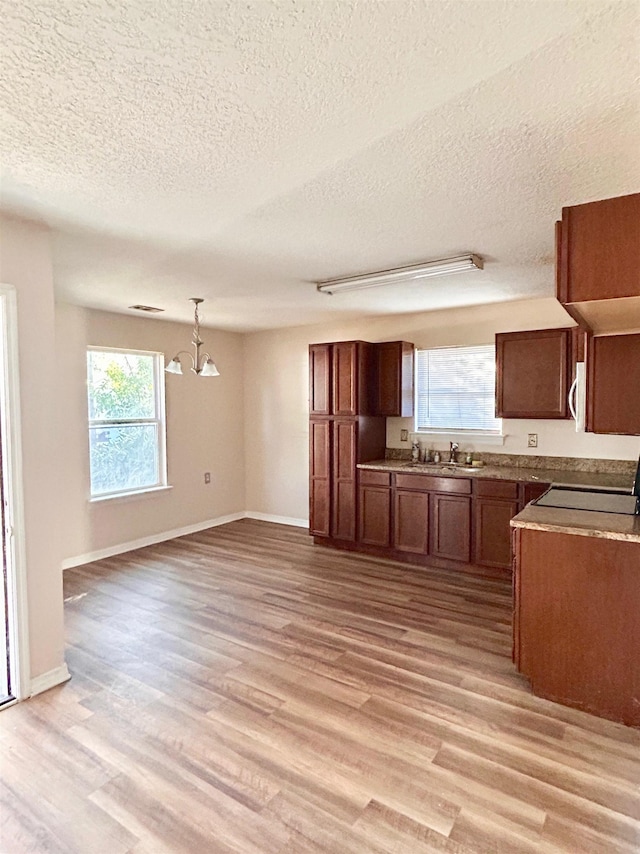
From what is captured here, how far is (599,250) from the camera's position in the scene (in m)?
1.91

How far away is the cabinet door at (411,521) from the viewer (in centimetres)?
458

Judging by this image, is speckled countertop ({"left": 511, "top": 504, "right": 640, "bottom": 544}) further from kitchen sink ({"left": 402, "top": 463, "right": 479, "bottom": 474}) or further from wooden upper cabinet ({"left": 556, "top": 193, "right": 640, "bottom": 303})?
kitchen sink ({"left": 402, "top": 463, "right": 479, "bottom": 474})

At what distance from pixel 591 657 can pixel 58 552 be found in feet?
9.44

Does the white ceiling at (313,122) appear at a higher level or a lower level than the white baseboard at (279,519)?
higher

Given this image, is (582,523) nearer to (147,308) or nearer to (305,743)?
(305,743)

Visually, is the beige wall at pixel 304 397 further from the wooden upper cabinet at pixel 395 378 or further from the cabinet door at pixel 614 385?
the cabinet door at pixel 614 385

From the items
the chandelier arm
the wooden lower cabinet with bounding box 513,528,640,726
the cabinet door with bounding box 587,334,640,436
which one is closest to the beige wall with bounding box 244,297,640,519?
the chandelier arm

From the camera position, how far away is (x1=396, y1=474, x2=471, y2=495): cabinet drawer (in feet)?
14.2

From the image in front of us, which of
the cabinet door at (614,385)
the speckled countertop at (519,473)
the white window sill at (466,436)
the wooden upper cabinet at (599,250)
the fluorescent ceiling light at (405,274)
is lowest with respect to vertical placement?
the speckled countertop at (519,473)

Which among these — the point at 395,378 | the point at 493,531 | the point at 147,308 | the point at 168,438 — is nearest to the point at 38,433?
the point at 147,308

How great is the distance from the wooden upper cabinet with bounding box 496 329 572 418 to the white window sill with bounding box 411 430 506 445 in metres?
0.43

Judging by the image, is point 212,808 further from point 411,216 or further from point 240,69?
point 411,216

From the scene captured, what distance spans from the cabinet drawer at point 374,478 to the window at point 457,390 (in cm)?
76

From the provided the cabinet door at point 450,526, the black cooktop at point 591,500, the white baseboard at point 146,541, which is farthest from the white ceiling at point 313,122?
the white baseboard at point 146,541
